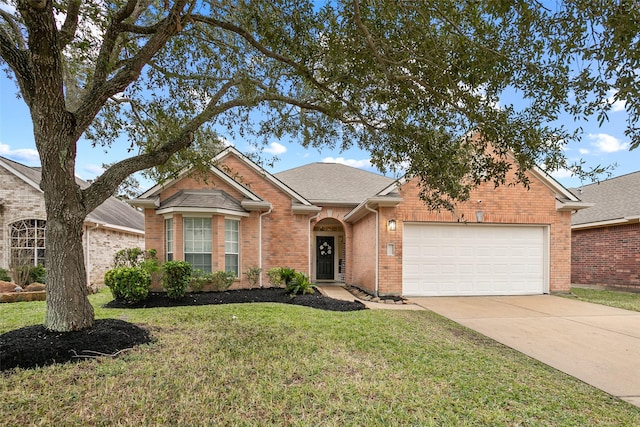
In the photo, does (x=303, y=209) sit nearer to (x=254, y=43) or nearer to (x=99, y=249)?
(x=254, y=43)

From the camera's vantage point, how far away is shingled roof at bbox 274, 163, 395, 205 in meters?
15.0

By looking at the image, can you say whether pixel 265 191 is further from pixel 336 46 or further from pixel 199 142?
pixel 336 46

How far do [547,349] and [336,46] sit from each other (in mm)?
5939

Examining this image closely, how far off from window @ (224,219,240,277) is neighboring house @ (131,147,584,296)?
3 cm

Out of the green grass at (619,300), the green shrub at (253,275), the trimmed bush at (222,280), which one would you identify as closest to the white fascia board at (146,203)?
the trimmed bush at (222,280)

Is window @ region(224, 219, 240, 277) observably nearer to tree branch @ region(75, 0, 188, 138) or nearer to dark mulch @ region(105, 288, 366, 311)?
dark mulch @ region(105, 288, 366, 311)

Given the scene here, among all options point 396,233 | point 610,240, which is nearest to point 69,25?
point 396,233

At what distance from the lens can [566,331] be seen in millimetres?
6727

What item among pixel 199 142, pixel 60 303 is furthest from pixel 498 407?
pixel 199 142

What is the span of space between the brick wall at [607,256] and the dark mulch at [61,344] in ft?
55.2

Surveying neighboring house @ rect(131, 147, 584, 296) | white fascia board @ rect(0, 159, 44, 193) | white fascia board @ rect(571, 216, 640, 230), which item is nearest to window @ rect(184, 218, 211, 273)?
neighboring house @ rect(131, 147, 584, 296)

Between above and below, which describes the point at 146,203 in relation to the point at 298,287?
above

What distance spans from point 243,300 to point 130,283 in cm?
298

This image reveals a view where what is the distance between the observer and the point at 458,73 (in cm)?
485
